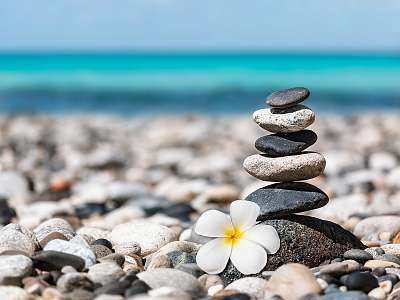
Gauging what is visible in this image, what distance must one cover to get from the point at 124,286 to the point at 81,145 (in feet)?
31.6

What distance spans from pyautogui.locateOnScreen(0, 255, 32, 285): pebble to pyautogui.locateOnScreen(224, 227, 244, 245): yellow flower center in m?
0.94

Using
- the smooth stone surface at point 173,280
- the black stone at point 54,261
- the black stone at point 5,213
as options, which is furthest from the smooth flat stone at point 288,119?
the black stone at point 5,213

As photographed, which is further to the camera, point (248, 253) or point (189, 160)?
point (189, 160)

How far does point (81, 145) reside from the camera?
1277 centimetres

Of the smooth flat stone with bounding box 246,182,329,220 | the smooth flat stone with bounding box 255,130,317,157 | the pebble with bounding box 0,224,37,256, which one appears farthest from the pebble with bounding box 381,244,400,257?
the pebble with bounding box 0,224,37,256

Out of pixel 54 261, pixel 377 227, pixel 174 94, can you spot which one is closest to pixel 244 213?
pixel 54 261

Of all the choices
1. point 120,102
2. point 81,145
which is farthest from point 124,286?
point 120,102

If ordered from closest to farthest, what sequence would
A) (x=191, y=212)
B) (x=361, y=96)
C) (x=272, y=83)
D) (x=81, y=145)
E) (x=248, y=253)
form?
(x=248, y=253), (x=191, y=212), (x=81, y=145), (x=361, y=96), (x=272, y=83)

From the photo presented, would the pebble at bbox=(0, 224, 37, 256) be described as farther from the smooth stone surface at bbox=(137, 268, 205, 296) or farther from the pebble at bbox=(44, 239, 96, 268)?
the smooth stone surface at bbox=(137, 268, 205, 296)

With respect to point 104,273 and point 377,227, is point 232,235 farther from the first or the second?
point 377,227

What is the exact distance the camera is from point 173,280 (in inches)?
137

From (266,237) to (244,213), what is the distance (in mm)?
159

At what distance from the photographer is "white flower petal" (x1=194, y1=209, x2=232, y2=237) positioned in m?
3.88

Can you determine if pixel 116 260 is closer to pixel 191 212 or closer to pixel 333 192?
pixel 191 212
